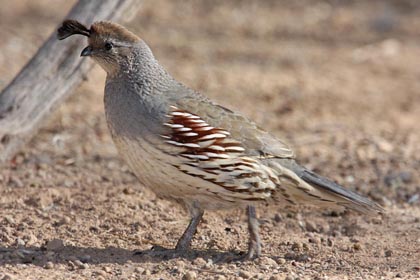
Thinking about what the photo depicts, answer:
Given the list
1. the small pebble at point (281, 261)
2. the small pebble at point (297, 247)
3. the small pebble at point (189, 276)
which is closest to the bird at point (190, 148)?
the small pebble at point (281, 261)

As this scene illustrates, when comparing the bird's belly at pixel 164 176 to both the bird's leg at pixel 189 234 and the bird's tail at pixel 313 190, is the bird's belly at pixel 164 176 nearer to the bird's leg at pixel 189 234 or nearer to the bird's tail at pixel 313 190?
the bird's leg at pixel 189 234

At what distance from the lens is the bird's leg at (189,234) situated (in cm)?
526

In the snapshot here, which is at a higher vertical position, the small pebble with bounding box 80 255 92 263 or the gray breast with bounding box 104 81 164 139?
the gray breast with bounding box 104 81 164 139

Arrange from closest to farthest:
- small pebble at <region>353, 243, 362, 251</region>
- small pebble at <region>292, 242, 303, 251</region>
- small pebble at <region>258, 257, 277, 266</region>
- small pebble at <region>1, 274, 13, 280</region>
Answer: small pebble at <region>1, 274, 13, 280</region>
small pebble at <region>258, 257, 277, 266</region>
small pebble at <region>292, 242, 303, 251</region>
small pebble at <region>353, 243, 362, 251</region>

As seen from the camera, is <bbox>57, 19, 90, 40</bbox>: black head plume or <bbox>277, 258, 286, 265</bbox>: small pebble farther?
<bbox>57, 19, 90, 40</bbox>: black head plume

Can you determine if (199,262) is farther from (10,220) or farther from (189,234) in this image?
(10,220)

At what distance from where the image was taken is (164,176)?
16.6 ft

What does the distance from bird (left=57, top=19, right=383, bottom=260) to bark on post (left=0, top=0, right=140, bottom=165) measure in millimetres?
772

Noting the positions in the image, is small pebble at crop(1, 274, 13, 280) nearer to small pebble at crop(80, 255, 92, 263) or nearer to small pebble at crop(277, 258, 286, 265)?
small pebble at crop(80, 255, 92, 263)

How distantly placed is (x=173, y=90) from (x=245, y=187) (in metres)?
0.76

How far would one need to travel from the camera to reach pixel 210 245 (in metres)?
5.50

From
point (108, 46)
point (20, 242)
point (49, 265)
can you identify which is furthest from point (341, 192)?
point (20, 242)

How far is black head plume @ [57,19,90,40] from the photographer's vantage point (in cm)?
555

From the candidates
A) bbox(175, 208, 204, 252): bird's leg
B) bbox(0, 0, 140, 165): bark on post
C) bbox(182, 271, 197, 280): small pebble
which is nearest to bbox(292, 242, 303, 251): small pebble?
bbox(175, 208, 204, 252): bird's leg
